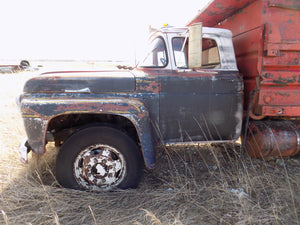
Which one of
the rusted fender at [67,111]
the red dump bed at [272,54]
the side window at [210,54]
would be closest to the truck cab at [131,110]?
the rusted fender at [67,111]

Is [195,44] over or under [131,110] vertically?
over

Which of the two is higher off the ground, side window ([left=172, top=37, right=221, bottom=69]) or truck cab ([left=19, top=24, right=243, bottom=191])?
side window ([left=172, top=37, right=221, bottom=69])

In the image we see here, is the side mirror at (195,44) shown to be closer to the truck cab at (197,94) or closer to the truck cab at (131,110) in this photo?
the truck cab at (131,110)

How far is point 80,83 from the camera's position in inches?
87.0

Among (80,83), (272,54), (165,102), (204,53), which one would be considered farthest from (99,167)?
(272,54)

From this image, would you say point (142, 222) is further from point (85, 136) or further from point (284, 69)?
point (284, 69)

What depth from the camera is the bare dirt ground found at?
198cm

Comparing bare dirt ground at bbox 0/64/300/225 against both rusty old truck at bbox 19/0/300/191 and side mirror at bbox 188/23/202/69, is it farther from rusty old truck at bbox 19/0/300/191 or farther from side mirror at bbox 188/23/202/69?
side mirror at bbox 188/23/202/69

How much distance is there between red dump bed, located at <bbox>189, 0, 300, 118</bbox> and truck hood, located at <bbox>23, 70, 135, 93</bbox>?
5.42 feet

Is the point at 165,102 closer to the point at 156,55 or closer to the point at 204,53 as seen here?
the point at 156,55

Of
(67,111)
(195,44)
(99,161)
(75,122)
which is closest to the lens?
(195,44)

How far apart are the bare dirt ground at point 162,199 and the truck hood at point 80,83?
3.32 feet

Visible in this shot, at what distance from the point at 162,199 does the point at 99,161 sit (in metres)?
0.87

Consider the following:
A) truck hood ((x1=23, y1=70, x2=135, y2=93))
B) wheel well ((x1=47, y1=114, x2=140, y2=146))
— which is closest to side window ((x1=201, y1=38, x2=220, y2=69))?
truck hood ((x1=23, y1=70, x2=135, y2=93))
